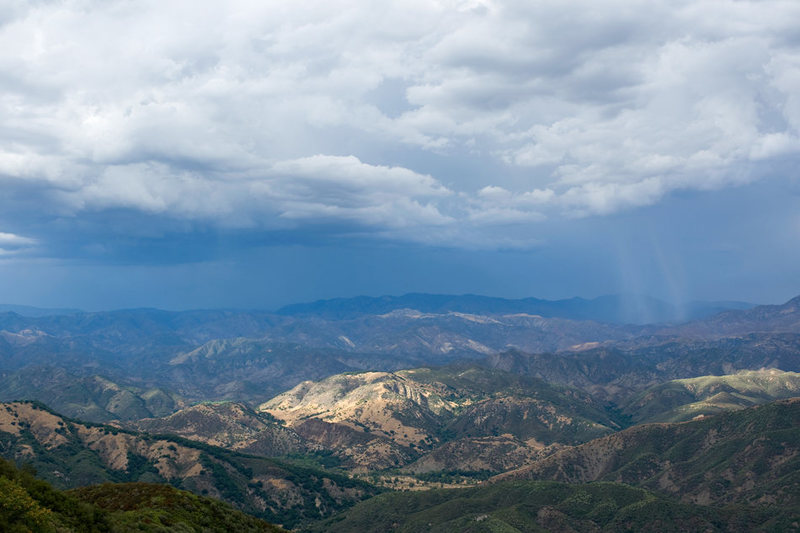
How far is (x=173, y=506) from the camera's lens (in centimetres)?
9994

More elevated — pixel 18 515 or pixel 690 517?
pixel 18 515

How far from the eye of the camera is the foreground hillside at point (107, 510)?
5931cm

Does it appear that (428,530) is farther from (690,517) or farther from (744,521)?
(744,521)

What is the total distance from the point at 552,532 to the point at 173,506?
134464 millimetres

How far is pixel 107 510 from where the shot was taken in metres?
86.4

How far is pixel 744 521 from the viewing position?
579 ft

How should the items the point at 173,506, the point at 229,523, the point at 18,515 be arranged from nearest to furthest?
1. the point at 18,515
2. the point at 173,506
3. the point at 229,523

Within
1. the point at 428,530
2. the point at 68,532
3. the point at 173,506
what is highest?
the point at 68,532

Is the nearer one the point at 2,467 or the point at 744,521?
the point at 2,467

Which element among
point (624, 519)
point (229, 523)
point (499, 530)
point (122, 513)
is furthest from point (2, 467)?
point (624, 519)

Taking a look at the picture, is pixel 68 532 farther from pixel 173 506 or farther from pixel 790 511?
pixel 790 511

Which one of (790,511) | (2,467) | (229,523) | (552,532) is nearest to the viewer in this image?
(2,467)

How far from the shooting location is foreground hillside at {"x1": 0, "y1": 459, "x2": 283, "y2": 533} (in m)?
59.3

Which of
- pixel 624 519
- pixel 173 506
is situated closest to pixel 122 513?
pixel 173 506
